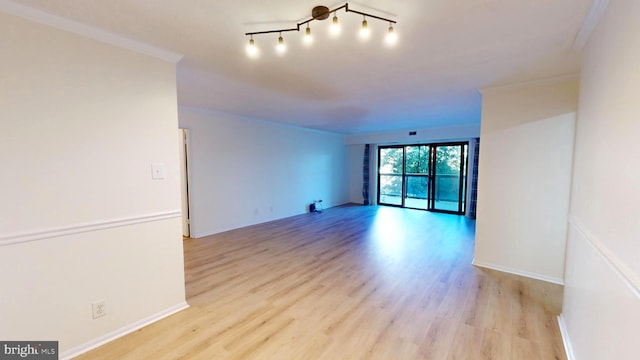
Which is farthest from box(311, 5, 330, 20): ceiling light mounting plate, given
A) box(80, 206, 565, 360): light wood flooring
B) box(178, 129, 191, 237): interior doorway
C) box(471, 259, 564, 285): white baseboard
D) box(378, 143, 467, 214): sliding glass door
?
box(378, 143, 467, 214): sliding glass door

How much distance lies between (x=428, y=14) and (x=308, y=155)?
5563mm

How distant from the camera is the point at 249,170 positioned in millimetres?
5594

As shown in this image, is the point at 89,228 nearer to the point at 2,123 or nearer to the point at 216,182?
the point at 2,123

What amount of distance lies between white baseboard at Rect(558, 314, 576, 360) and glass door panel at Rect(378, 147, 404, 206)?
19.3ft

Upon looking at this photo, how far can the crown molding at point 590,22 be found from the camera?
4.98ft

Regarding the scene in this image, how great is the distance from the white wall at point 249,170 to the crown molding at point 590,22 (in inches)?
191

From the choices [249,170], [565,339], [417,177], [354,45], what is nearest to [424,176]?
[417,177]

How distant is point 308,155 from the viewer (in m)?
7.12

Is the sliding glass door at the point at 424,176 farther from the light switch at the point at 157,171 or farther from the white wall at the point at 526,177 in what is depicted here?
the light switch at the point at 157,171

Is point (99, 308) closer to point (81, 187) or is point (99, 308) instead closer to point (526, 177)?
point (81, 187)

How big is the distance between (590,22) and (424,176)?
6029 millimetres

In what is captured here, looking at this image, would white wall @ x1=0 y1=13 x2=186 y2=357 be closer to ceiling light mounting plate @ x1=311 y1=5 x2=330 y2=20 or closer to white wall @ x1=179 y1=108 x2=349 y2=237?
ceiling light mounting plate @ x1=311 y1=5 x2=330 y2=20

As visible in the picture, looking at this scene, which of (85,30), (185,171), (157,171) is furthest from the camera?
(185,171)

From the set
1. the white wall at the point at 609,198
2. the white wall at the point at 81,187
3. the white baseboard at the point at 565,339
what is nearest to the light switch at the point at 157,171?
the white wall at the point at 81,187
